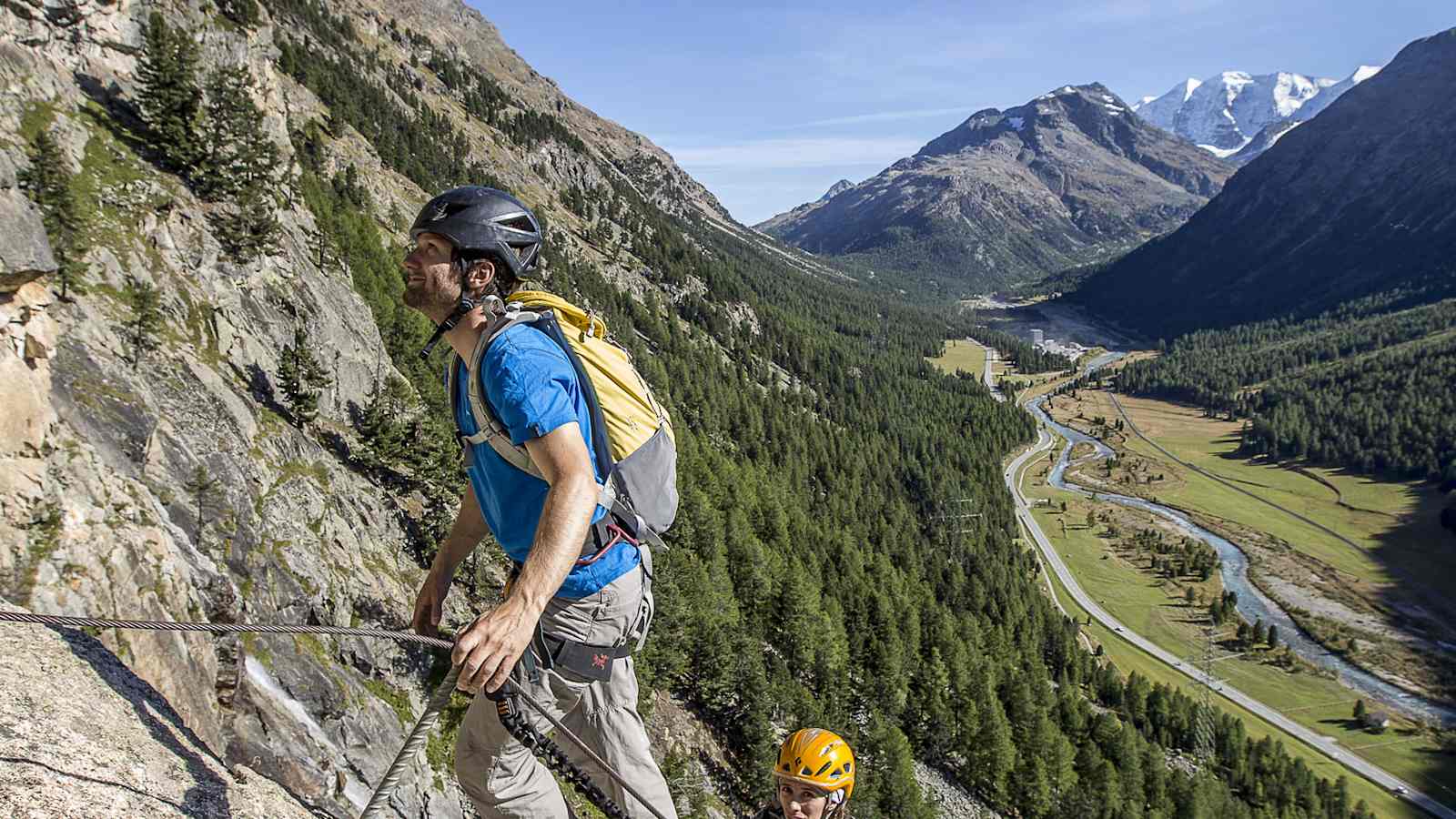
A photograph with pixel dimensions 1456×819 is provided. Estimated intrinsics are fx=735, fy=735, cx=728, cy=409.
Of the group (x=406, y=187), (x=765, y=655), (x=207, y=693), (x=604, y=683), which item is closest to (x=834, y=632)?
(x=765, y=655)

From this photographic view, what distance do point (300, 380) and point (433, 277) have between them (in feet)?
97.1

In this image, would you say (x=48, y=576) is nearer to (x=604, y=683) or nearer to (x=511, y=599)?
(x=604, y=683)

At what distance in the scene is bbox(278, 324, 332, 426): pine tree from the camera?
96.8 ft

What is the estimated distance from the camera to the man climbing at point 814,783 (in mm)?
6684

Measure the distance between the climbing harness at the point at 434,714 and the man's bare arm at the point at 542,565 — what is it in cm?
17

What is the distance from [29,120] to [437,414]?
24.7 m

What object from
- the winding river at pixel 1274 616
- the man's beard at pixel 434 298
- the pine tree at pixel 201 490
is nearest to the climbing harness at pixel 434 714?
the man's beard at pixel 434 298

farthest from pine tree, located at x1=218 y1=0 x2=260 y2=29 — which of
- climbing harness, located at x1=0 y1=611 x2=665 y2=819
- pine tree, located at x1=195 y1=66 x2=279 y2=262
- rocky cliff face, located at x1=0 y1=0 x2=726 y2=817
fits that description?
climbing harness, located at x1=0 y1=611 x2=665 y2=819

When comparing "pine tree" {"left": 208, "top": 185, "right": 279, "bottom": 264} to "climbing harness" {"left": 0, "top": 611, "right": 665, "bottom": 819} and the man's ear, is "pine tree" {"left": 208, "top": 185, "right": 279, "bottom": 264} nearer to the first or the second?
"climbing harness" {"left": 0, "top": 611, "right": 665, "bottom": 819}

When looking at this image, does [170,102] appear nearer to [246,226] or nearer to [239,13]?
[246,226]

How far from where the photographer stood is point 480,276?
4879 mm

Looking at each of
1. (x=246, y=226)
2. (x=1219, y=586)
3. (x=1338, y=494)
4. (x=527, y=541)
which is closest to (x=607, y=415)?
(x=527, y=541)

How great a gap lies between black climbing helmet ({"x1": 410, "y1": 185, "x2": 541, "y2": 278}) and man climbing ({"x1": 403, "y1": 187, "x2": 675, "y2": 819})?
0.01 metres

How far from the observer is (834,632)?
235ft
